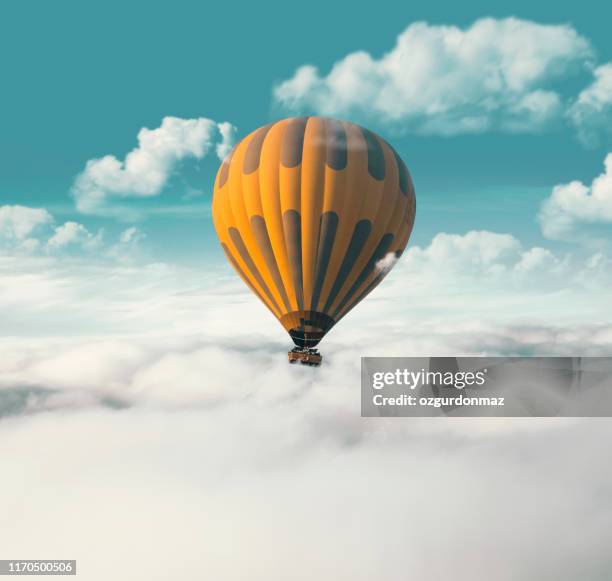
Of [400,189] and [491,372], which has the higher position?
[400,189]

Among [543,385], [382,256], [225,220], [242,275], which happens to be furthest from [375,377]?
[543,385]

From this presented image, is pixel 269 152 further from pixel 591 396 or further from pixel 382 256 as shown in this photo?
pixel 591 396

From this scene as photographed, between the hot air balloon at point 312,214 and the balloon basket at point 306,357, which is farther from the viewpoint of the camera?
the balloon basket at point 306,357

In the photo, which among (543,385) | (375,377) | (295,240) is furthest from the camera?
(543,385)

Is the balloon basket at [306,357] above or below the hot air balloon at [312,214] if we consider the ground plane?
below

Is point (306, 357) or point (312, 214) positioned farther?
point (306, 357)
